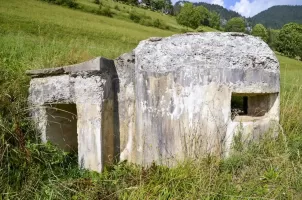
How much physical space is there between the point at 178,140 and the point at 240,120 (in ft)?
2.84

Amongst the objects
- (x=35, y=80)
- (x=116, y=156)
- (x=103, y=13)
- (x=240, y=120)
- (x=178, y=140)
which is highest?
(x=103, y=13)

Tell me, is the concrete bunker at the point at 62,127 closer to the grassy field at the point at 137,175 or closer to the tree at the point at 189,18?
the grassy field at the point at 137,175

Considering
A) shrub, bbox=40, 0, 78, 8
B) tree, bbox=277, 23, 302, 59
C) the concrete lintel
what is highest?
shrub, bbox=40, 0, 78, 8

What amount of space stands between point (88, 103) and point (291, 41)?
2326 inches

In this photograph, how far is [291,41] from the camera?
5650 centimetres

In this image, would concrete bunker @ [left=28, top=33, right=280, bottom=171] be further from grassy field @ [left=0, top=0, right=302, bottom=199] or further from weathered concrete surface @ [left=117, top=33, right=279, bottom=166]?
grassy field @ [left=0, top=0, right=302, bottom=199]

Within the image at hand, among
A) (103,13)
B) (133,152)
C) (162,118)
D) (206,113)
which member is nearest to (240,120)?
(206,113)

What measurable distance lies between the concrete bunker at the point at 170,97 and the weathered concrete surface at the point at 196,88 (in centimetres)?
1

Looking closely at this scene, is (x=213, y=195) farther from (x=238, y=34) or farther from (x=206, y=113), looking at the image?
(x=238, y=34)

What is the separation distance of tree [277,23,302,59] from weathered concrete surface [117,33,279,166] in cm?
5484

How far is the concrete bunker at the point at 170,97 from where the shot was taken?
406 centimetres

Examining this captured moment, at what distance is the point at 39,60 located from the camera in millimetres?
6395

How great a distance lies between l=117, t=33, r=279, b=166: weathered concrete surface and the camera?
4.05m

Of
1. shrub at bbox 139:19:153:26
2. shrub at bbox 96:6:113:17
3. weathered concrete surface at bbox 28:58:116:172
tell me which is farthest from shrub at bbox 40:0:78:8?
weathered concrete surface at bbox 28:58:116:172
